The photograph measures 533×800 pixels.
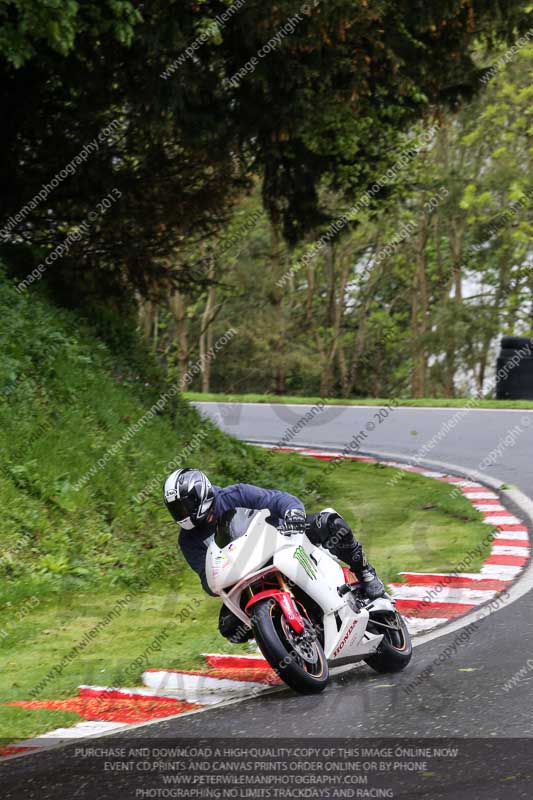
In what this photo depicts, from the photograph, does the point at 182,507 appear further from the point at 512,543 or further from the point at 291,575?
the point at 512,543

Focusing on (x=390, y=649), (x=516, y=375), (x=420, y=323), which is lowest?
(x=390, y=649)

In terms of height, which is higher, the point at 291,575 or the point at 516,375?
the point at 516,375

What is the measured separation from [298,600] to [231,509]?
26.6 inches

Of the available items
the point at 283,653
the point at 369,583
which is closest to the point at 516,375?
the point at 369,583

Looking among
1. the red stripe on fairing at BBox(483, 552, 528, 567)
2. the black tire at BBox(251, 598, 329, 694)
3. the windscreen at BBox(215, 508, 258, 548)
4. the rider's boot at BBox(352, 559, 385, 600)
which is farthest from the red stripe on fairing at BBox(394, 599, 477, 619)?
the windscreen at BBox(215, 508, 258, 548)

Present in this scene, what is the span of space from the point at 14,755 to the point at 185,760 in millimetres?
939

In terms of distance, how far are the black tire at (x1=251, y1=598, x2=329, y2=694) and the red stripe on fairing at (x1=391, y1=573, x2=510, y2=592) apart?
2.78 metres

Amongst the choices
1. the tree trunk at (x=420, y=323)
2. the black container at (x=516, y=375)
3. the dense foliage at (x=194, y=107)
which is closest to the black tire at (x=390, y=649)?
the dense foliage at (x=194, y=107)

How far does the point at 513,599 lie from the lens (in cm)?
809

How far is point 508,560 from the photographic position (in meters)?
9.41

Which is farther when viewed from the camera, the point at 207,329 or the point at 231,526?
the point at 207,329

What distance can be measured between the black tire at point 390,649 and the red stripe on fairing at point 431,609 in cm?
126

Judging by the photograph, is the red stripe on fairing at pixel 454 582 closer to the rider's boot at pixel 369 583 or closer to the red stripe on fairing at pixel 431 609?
the red stripe on fairing at pixel 431 609

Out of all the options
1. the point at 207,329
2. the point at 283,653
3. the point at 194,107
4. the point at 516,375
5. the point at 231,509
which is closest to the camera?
the point at 283,653
